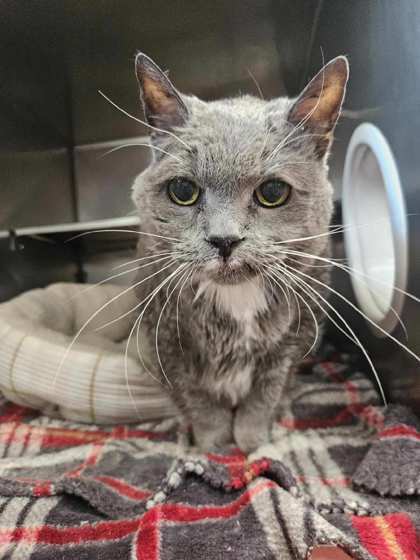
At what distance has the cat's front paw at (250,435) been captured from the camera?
3.11 ft

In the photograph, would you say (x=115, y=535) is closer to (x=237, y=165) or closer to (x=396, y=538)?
(x=396, y=538)

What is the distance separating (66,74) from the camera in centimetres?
112

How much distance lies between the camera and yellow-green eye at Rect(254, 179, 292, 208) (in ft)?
2.44

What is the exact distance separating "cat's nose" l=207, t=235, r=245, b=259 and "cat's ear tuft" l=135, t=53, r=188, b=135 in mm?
280

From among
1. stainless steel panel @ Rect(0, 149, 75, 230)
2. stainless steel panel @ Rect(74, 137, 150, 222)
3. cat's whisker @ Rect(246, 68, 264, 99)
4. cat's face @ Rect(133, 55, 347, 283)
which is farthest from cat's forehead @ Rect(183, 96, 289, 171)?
stainless steel panel @ Rect(0, 149, 75, 230)

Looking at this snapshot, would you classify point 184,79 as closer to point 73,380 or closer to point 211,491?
point 73,380

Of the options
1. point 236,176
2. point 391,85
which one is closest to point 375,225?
point 391,85

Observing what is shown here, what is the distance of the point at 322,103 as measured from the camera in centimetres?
75

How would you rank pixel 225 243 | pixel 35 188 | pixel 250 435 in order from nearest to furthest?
pixel 225 243
pixel 250 435
pixel 35 188

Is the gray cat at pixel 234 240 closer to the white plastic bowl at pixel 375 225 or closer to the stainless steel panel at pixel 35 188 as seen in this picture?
the white plastic bowl at pixel 375 225

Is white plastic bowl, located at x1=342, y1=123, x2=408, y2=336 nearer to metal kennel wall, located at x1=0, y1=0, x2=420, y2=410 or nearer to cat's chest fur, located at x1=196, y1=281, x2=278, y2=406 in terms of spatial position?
metal kennel wall, located at x1=0, y1=0, x2=420, y2=410

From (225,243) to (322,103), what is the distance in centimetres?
32

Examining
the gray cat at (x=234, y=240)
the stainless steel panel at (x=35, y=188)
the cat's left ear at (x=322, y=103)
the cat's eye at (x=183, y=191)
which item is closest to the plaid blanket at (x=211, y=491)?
the gray cat at (x=234, y=240)

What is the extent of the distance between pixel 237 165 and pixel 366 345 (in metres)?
0.72
